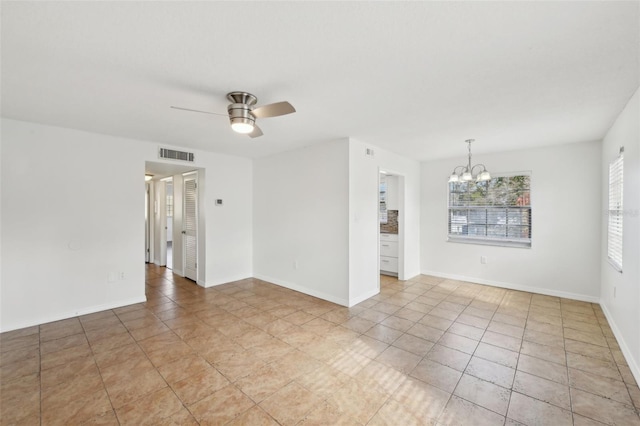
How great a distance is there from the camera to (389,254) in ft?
18.3

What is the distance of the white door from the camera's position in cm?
510

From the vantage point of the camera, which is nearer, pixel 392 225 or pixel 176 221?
pixel 392 225

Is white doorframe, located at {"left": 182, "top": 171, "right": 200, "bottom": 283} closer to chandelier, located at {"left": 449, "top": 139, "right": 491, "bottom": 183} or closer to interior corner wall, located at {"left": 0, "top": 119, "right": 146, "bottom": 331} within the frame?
interior corner wall, located at {"left": 0, "top": 119, "right": 146, "bottom": 331}

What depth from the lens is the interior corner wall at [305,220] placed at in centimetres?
397

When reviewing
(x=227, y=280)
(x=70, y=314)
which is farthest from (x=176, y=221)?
(x=70, y=314)

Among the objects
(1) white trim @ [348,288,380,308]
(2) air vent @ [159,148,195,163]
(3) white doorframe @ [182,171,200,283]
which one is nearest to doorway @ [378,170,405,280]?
(1) white trim @ [348,288,380,308]

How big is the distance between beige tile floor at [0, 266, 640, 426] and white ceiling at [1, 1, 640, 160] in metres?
2.44

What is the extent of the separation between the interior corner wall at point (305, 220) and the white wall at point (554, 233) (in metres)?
2.26

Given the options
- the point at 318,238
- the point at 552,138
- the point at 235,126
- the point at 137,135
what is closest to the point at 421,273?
the point at 318,238

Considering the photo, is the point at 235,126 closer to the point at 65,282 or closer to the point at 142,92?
the point at 142,92

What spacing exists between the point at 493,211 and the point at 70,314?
674cm

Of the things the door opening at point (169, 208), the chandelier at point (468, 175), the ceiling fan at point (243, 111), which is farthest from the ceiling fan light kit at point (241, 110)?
the door opening at point (169, 208)

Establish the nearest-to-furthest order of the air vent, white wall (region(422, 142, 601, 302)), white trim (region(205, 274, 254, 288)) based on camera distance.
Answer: white wall (region(422, 142, 601, 302)), the air vent, white trim (region(205, 274, 254, 288))

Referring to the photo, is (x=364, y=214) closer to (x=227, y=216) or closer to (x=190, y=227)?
(x=227, y=216)
